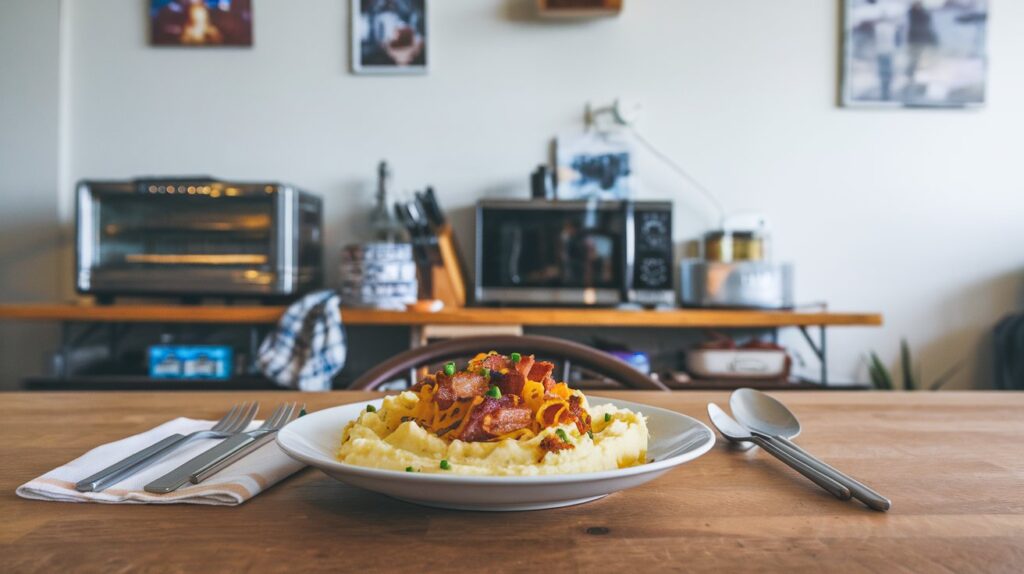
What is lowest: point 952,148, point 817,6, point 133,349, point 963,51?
point 133,349

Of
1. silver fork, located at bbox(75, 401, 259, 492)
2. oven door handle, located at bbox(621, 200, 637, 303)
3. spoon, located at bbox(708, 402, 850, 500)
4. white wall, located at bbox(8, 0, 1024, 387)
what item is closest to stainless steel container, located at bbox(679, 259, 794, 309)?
oven door handle, located at bbox(621, 200, 637, 303)

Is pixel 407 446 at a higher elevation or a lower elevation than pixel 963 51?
lower

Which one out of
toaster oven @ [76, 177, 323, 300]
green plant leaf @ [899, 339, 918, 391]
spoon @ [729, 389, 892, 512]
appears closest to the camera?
spoon @ [729, 389, 892, 512]

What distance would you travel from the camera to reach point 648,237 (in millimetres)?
2461

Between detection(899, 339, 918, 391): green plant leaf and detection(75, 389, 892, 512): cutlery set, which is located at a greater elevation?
detection(75, 389, 892, 512): cutlery set

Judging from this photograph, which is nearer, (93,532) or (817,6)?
(93,532)

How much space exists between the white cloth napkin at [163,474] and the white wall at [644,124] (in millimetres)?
2239

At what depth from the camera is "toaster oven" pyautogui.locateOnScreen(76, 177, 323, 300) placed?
7.65 ft

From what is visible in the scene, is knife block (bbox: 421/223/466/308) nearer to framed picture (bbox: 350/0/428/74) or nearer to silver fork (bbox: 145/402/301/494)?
framed picture (bbox: 350/0/428/74)

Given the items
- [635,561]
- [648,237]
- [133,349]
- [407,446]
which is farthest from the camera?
[133,349]

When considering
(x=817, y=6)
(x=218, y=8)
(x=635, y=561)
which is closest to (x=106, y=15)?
(x=218, y=8)

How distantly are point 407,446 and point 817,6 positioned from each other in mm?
2869

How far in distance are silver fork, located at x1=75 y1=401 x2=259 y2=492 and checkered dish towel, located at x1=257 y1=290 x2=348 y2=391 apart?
4.83ft

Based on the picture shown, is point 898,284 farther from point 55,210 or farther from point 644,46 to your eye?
point 55,210
